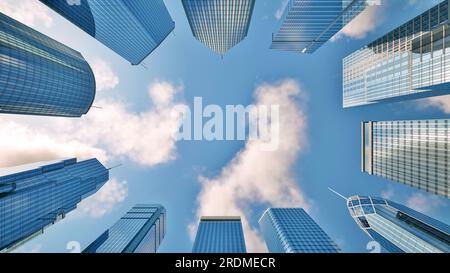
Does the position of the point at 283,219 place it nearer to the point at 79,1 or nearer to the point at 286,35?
the point at 286,35

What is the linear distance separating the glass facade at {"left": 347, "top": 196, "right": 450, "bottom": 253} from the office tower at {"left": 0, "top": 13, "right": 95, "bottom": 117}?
202361 millimetres

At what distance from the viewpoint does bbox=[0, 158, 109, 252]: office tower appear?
111 metres

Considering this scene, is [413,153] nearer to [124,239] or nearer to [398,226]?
[398,226]

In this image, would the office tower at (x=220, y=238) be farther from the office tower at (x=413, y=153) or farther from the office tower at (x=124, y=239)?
the office tower at (x=413, y=153)

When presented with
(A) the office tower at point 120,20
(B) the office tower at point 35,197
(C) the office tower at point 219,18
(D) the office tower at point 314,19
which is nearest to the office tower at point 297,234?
(D) the office tower at point 314,19

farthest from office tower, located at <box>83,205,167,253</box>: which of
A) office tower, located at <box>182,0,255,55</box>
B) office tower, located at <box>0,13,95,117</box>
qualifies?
office tower, located at <box>182,0,255,55</box>

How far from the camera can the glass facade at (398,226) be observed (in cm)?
11152

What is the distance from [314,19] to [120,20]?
350ft

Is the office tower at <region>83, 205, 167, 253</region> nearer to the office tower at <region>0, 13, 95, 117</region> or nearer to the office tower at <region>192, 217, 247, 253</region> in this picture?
the office tower at <region>192, 217, 247, 253</region>

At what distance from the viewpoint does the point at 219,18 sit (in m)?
135

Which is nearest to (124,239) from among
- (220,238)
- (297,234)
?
(220,238)

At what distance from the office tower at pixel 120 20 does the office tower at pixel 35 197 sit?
9462cm
